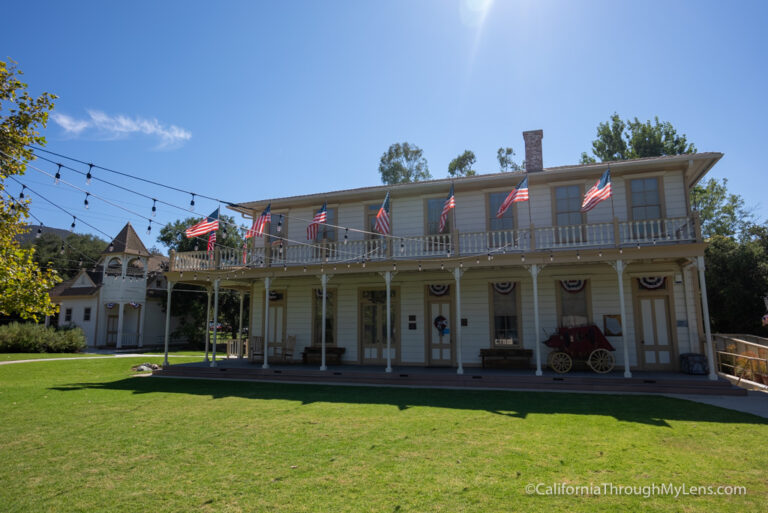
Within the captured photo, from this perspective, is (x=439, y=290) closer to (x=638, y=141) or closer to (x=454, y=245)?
(x=454, y=245)

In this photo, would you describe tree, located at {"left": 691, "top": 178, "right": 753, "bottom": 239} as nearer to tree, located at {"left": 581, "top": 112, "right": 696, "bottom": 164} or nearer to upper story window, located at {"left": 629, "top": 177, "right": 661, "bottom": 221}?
tree, located at {"left": 581, "top": 112, "right": 696, "bottom": 164}

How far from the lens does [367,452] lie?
608 cm

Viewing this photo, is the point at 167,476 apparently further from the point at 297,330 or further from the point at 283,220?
the point at 283,220

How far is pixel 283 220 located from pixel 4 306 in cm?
1045

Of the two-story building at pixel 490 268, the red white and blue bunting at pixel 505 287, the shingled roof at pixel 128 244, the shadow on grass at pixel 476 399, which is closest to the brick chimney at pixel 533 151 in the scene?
the two-story building at pixel 490 268

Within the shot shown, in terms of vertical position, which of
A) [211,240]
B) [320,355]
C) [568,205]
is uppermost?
[568,205]

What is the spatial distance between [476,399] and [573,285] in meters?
6.26

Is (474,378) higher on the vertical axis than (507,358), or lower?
lower

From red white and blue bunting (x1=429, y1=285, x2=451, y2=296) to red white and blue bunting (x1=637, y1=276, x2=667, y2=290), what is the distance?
6.14m

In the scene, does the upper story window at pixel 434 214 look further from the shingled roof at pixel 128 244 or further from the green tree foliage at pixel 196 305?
the shingled roof at pixel 128 244

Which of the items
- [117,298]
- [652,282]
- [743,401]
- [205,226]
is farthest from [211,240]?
[117,298]

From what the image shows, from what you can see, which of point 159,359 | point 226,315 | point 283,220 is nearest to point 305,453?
point 283,220

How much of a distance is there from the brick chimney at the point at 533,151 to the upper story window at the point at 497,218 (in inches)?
51.1

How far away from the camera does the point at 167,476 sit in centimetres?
522
